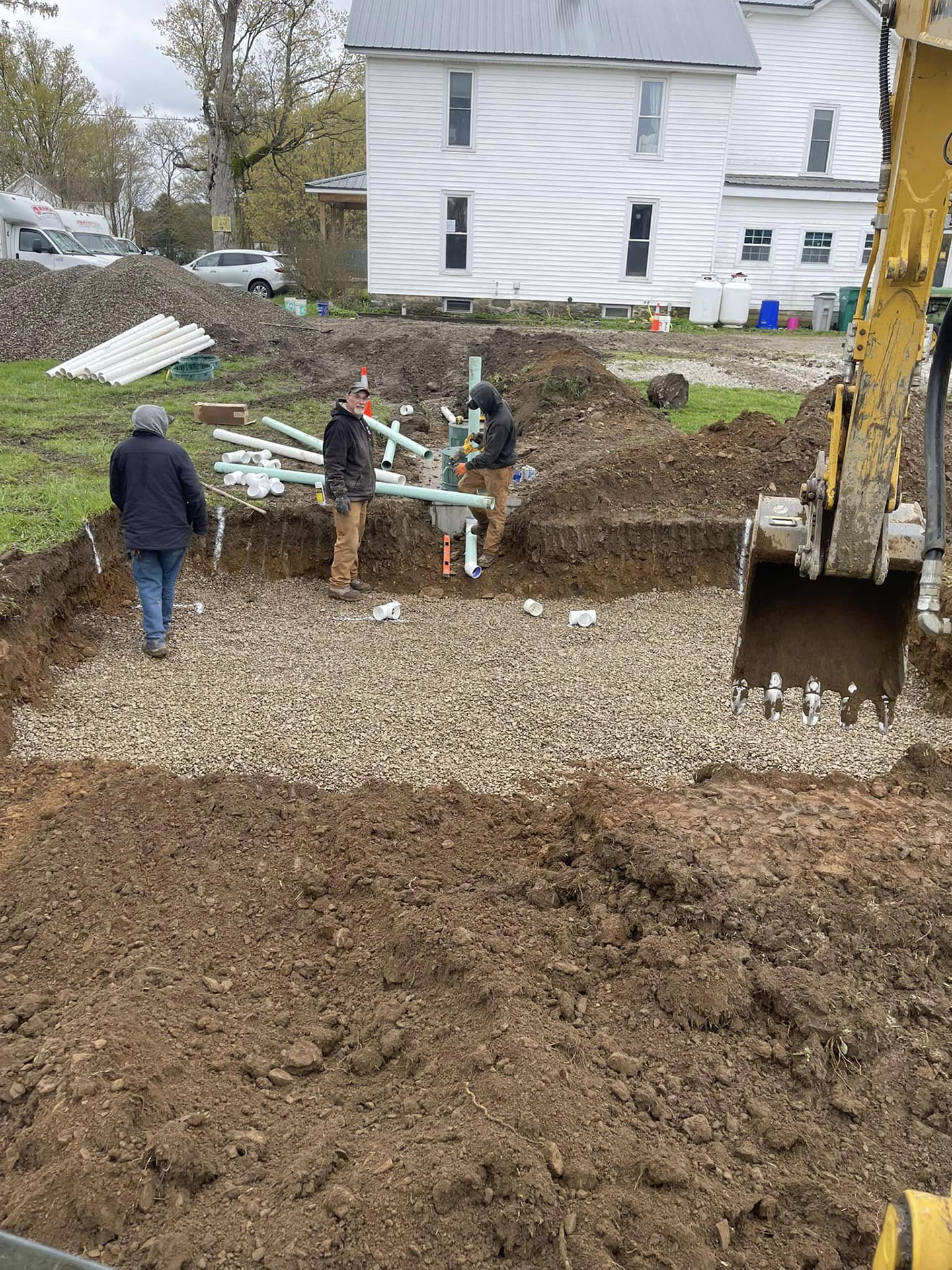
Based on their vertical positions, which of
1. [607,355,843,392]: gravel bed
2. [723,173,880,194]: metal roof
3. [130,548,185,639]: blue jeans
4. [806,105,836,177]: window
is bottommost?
[130,548,185,639]: blue jeans

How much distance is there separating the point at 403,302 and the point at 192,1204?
1034 inches

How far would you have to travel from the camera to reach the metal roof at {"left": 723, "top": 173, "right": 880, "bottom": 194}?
2675 centimetres

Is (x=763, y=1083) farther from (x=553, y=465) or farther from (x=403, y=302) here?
(x=403, y=302)

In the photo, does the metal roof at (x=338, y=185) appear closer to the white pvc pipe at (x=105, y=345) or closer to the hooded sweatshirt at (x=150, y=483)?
the white pvc pipe at (x=105, y=345)

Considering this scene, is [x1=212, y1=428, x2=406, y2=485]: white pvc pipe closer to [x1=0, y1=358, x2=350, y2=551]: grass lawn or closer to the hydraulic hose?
[x1=0, y1=358, x2=350, y2=551]: grass lawn

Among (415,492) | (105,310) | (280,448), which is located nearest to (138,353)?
(105,310)

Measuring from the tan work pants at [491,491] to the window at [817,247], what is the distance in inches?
→ 860

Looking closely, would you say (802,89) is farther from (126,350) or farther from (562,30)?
(126,350)

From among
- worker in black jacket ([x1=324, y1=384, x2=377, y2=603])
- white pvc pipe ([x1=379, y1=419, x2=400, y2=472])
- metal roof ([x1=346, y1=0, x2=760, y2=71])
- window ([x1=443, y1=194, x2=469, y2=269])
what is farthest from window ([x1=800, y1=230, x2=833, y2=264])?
worker in black jacket ([x1=324, y1=384, x2=377, y2=603])

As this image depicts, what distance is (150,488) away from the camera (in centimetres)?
740

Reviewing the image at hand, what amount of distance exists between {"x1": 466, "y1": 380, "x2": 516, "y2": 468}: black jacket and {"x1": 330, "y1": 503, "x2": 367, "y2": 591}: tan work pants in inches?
55.0

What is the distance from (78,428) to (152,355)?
14.3 ft

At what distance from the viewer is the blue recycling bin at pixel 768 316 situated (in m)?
27.2

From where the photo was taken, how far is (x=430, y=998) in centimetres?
409
